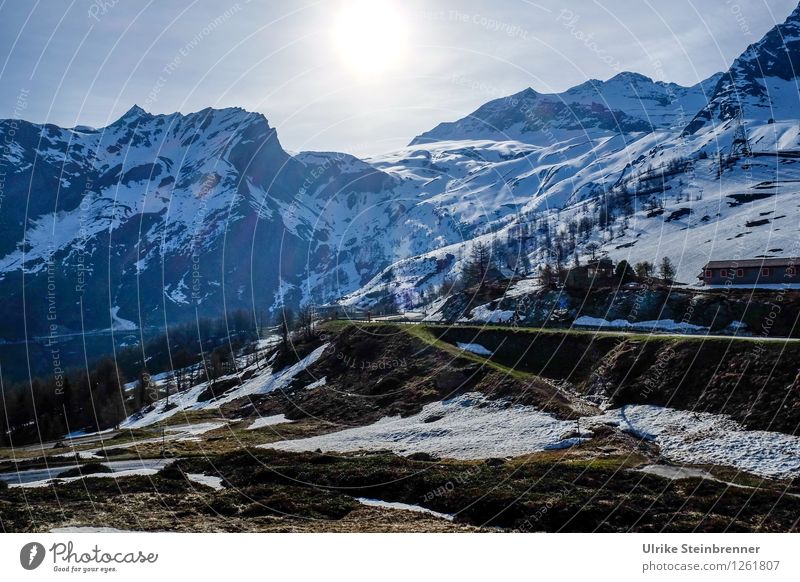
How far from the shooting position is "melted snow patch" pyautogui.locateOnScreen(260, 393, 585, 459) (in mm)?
53281

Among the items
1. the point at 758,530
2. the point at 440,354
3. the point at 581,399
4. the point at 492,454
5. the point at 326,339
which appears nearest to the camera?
the point at 758,530

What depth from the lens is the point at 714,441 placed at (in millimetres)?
44531

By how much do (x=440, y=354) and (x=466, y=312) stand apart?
4361 centimetres

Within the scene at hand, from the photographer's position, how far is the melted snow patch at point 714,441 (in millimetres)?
40009

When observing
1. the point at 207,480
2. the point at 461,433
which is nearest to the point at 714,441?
the point at 461,433

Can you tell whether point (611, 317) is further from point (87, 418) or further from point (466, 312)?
point (87, 418)

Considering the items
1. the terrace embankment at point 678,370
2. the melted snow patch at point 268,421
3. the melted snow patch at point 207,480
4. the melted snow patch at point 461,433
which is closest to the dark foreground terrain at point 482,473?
the terrace embankment at point 678,370

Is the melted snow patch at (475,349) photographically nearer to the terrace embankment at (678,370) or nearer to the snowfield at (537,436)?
the terrace embankment at (678,370)

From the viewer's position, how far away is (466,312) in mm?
127812

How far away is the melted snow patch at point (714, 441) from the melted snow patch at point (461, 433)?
6727mm

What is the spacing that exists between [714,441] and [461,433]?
23.8 metres

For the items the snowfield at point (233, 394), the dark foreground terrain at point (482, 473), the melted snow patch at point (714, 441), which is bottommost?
the snowfield at point (233, 394)

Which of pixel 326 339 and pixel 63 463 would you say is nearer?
pixel 63 463
